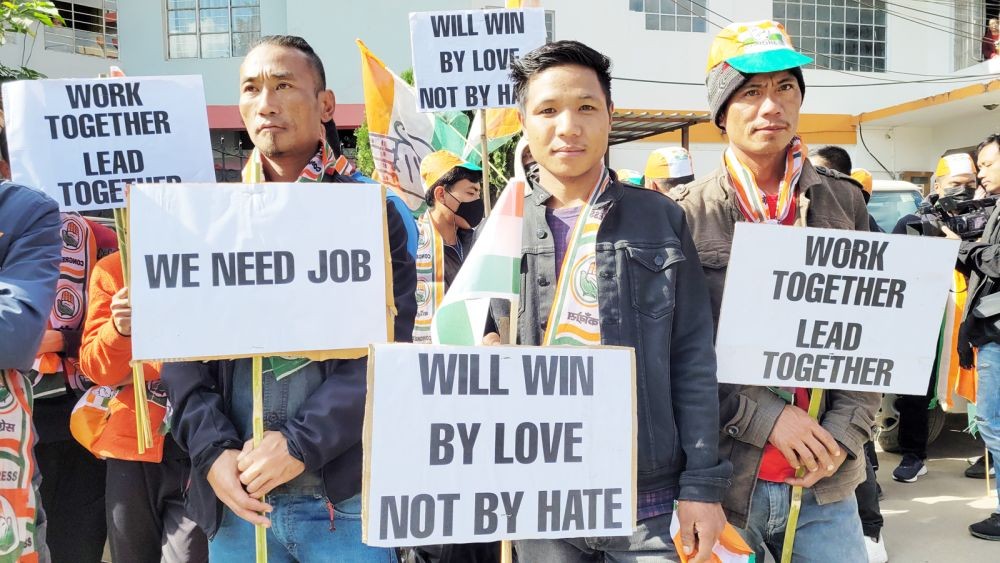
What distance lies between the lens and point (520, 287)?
7.16 feet

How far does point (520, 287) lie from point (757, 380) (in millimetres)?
691

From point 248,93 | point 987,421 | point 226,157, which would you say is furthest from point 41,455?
point 226,157

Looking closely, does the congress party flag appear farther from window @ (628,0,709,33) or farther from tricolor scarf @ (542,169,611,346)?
window @ (628,0,709,33)

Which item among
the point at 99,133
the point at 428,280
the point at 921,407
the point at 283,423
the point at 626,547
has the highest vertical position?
the point at 99,133

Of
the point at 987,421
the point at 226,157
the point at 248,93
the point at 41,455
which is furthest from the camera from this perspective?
the point at 226,157

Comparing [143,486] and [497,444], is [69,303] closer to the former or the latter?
[143,486]

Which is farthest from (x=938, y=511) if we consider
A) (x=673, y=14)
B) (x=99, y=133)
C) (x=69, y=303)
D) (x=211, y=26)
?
(x=211, y=26)

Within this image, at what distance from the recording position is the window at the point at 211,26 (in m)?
18.1

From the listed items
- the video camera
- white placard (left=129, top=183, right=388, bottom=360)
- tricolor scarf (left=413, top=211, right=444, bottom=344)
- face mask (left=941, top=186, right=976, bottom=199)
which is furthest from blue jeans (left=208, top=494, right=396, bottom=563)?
face mask (left=941, top=186, right=976, bottom=199)

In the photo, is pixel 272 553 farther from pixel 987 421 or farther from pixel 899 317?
pixel 987 421

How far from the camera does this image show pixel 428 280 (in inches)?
166

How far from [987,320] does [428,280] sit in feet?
9.77

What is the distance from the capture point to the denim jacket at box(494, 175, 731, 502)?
2.07m

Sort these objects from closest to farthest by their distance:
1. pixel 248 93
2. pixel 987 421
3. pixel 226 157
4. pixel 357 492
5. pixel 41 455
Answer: pixel 357 492, pixel 248 93, pixel 41 455, pixel 987 421, pixel 226 157
